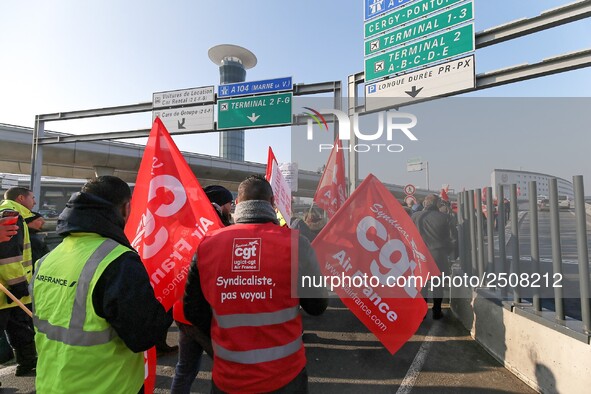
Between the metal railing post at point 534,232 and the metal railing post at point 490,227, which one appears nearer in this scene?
the metal railing post at point 534,232

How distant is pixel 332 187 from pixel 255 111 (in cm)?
Result: 437

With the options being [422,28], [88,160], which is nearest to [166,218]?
[422,28]

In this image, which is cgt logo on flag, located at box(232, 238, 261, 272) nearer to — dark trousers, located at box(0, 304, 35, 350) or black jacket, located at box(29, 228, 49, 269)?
dark trousers, located at box(0, 304, 35, 350)

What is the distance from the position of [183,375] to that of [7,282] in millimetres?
2349

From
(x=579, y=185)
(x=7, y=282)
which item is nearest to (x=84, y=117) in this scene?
(x=7, y=282)

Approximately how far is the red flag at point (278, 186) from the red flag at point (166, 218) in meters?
1.64

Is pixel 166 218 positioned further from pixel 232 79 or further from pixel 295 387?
pixel 232 79

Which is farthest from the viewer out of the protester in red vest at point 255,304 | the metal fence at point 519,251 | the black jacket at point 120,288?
the metal fence at point 519,251

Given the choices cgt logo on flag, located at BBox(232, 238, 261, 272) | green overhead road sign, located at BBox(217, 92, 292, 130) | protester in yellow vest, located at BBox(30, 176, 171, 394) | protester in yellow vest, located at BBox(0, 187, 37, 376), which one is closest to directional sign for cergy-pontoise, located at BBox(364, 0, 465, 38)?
green overhead road sign, located at BBox(217, 92, 292, 130)

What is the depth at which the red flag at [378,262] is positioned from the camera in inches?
110

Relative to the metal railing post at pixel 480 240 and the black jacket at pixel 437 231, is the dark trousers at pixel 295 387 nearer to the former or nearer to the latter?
the metal railing post at pixel 480 240

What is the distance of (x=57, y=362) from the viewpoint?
1719 mm

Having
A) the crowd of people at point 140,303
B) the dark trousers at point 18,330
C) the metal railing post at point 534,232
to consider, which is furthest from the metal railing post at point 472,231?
the dark trousers at point 18,330

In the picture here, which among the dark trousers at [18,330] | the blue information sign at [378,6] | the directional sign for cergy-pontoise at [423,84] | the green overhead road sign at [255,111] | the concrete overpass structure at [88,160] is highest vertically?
the concrete overpass structure at [88,160]
